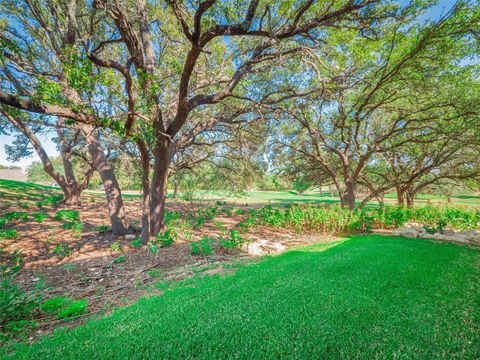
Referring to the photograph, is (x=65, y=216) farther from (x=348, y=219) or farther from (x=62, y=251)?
(x=348, y=219)

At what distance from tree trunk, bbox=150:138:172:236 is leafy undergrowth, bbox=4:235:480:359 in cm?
342

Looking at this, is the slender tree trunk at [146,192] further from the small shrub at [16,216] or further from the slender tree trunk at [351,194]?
the slender tree trunk at [351,194]

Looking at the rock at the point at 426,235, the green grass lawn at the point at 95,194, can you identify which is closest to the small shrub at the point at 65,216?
the green grass lawn at the point at 95,194

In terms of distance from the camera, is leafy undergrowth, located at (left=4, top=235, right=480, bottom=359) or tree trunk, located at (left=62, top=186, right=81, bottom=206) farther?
tree trunk, located at (left=62, top=186, right=81, bottom=206)

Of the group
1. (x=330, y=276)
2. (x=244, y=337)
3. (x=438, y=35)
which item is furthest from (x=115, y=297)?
(x=438, y=35)

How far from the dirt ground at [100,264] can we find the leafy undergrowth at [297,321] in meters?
0.83

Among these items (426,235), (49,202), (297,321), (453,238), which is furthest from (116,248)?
(453,238)

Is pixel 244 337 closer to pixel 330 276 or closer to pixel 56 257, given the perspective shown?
pixel 330 276

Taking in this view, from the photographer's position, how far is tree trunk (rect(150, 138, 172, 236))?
5.55 m

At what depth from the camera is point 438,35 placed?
5.12 metres

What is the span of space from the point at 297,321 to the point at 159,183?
5.13 metres

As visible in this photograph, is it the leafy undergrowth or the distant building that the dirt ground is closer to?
the leafy undergrowth

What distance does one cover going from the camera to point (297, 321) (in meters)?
1.88

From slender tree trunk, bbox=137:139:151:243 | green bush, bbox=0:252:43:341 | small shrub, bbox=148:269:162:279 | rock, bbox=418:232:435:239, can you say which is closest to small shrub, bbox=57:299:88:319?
green bush, bbox=0:252:43:341
